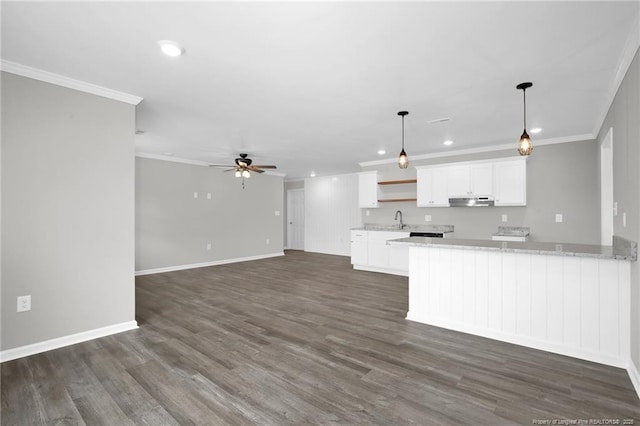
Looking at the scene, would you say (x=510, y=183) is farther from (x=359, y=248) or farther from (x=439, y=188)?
(x=359, y=248)

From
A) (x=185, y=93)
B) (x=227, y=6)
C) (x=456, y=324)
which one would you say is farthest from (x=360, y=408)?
(x=185, y=93)

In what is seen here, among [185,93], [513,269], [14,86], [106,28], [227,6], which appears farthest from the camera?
[185,93]

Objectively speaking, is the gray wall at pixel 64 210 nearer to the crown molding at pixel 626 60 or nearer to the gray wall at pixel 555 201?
the crown molding at pixel 626 60

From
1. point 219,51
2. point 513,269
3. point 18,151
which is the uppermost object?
point 219,51

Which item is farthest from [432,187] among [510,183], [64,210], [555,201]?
[64,210]

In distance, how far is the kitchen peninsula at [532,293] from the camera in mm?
2508

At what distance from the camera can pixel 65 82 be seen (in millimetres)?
2871

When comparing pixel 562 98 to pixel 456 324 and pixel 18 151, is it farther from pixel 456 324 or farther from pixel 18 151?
pixel 18 151

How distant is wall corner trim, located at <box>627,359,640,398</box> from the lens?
2115 mm

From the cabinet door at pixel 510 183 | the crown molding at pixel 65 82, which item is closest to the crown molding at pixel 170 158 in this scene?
the crown molding at pixel 65 82

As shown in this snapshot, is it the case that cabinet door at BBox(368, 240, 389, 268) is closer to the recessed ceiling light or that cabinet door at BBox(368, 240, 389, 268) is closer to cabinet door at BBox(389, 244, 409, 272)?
cabinet door at BBox(389, 244, 409, 272)

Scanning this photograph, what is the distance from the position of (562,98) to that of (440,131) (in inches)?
60.0

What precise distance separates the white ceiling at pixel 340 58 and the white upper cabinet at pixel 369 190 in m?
2.69

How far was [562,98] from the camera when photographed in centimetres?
332
